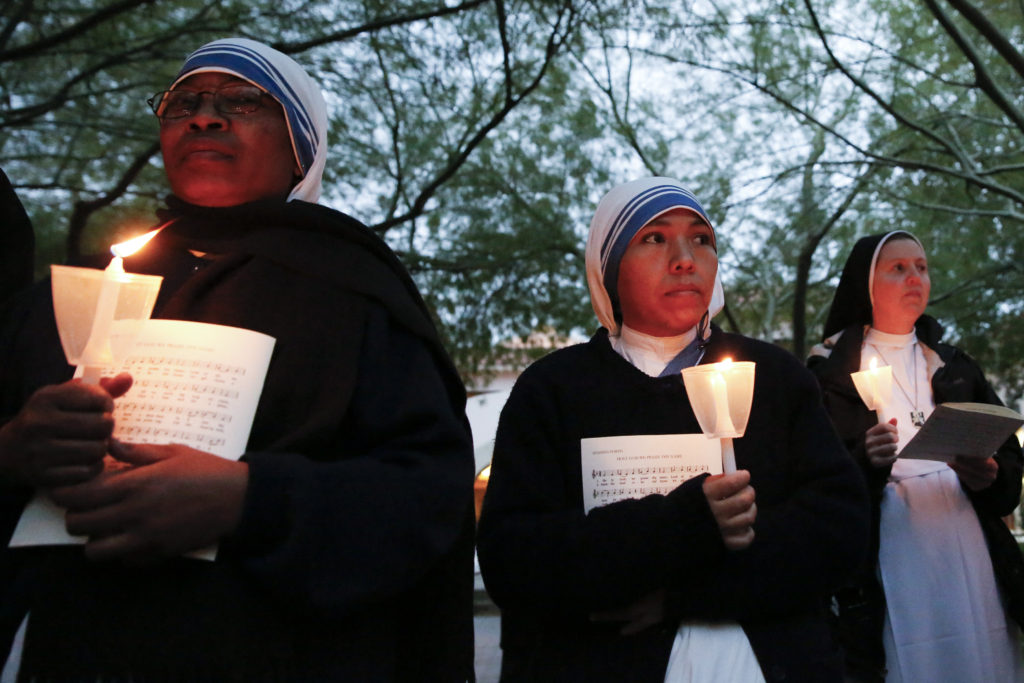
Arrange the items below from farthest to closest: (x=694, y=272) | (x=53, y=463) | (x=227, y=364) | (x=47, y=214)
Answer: (x=47, y=214) → (x=694, y=272) → (x=227, y=364) → (x=53, y=463)

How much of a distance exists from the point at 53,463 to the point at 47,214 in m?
6.28

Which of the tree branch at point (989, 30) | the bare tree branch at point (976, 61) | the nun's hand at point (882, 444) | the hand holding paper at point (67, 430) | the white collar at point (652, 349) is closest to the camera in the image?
the hand holding paper at point (67, 430)

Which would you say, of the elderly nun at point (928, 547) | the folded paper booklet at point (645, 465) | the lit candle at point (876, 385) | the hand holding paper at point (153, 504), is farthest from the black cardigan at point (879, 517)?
the hand holding paper at point (153, 504)

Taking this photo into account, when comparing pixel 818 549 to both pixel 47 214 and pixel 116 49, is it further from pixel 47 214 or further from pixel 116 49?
pixel 47 214

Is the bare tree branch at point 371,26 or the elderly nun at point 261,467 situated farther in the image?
the bare tree branch at point 371,26

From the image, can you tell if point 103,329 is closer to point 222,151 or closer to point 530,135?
point 222,151

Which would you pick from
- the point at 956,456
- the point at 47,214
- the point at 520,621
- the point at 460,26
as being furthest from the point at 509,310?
the point at 520,621

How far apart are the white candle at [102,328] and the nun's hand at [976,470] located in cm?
285

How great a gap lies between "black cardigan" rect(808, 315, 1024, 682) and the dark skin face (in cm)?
230

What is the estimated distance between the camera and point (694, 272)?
7.45 feet

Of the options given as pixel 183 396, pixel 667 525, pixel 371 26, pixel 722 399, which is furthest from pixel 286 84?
pixel 371 26

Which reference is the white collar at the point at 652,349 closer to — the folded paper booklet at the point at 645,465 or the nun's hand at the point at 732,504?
the folded paper booklet at the point at 645,465

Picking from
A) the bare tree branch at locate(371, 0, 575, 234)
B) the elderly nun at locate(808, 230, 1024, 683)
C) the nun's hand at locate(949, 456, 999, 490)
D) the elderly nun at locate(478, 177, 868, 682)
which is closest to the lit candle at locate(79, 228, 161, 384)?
the elderly nun at locate(478, 177, 868, 682)

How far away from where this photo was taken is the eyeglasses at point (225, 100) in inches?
71.0
